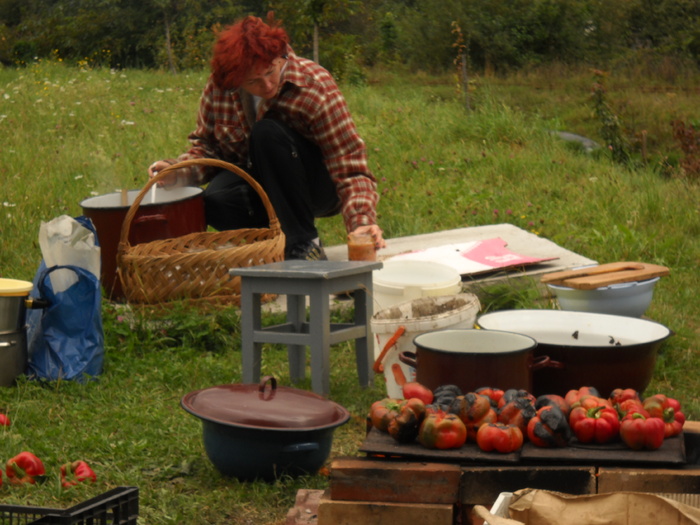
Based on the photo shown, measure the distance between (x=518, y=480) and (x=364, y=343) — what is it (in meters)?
1.48

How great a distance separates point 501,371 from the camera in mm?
2570

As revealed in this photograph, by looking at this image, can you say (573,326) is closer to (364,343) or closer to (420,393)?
(364,343)

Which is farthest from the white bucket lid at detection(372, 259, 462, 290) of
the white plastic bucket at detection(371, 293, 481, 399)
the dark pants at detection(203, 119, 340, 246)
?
the dark pants at detection(203, 119, 340, 246)

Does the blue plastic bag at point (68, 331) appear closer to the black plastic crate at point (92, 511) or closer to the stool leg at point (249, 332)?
the stool leg at point (249, 332)

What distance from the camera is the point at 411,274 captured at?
12.4ft

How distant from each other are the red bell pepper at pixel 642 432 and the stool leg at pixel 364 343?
1.47m

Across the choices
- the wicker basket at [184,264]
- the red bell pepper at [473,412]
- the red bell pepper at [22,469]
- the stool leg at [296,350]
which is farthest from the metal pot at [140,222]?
the red bell pepper at [473,412]

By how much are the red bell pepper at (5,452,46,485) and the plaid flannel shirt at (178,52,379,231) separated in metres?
1.88

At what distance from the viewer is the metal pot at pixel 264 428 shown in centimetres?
251

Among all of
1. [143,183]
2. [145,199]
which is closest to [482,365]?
[145,199]

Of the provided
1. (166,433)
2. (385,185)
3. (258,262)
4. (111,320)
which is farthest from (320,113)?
(385,185)

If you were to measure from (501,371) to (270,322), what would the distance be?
1.72 metres

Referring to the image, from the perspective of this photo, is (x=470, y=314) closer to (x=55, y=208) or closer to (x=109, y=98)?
(x=55, y=208)

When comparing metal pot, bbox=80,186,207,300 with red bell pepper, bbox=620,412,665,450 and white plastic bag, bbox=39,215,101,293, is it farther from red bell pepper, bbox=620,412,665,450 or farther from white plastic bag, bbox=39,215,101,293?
red bell pepper, bbox=620,412,665,450
